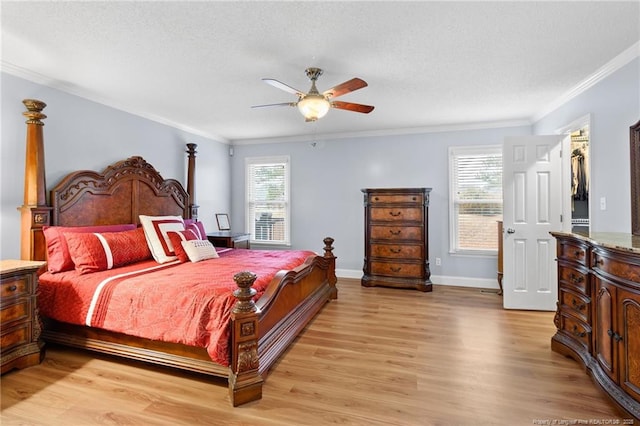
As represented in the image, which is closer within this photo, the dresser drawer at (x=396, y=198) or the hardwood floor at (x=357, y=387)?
the hardwood floor at (x=357, y=387)

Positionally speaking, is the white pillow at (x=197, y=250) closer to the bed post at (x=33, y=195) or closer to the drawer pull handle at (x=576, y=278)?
the bed post at (x=33, y=195)

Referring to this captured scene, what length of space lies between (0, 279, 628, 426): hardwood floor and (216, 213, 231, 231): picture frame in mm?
3041

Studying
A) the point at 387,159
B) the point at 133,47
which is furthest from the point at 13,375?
the point at 387,159

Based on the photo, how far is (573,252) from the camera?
247 centimetres

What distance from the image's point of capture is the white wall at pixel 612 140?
2557mm

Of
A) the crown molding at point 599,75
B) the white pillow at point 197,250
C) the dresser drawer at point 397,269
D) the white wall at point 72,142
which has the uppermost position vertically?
the crown molding at point 599,75

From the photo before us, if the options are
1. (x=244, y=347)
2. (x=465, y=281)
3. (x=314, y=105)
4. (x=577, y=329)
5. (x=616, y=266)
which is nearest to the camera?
(x=616, y=266)

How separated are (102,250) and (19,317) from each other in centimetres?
71

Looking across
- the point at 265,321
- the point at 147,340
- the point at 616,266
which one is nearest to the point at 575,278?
the point at 616,266

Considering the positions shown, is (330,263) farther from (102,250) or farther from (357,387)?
(102,250)

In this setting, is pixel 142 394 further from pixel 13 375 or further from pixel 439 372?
pixel 439 372

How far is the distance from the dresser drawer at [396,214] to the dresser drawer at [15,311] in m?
3.91

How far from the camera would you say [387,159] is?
5102mm

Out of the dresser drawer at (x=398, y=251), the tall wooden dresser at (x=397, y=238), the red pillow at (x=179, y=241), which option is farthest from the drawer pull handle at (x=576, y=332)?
the red pillow at (x=179, y=241)
